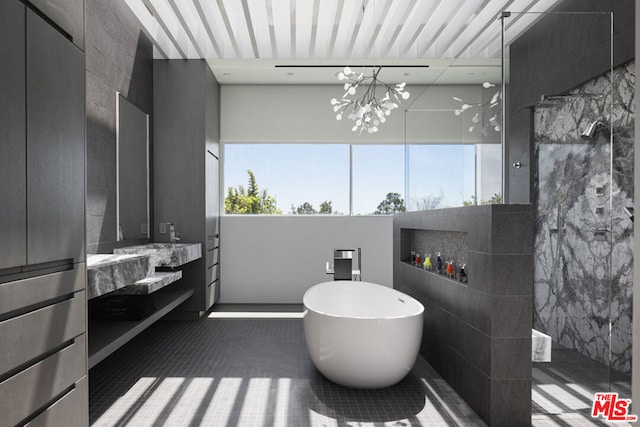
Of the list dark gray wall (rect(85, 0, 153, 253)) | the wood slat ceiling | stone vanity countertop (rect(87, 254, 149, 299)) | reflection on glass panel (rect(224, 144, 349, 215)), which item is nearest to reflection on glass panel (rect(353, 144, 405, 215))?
reflection on glass panel (rect(224, 144, 349, 215))

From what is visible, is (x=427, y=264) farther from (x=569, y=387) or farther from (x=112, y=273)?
(x=112, y=273)

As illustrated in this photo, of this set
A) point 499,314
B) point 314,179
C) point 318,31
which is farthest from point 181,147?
point 499,314

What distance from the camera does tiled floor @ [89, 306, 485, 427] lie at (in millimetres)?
2418

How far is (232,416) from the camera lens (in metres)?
2.45

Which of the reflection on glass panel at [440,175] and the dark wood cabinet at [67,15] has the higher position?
the dark wood cabinet at [67,15]

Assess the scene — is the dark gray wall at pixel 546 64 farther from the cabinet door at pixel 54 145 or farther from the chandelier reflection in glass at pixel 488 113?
the cabinet door at pixel 54 145

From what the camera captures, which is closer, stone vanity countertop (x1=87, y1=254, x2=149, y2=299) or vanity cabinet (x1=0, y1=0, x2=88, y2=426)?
vanity cabinet (x1=0, y1=0, x2=88, y2=426)

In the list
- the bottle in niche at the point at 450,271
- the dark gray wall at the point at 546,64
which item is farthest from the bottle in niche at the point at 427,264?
the dark gray wall at the point at 546,64

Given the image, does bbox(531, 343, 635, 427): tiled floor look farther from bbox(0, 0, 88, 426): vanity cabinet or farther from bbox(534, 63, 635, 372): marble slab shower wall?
bbox(0, 0, 88, 426): vanity cabinet

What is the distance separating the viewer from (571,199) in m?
2.57

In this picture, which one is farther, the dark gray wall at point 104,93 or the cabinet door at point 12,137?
the dark gray wall at point 104,93

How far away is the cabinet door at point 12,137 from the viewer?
138cm

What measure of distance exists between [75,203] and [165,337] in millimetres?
2616

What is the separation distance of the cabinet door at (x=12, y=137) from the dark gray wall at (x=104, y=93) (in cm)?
198
